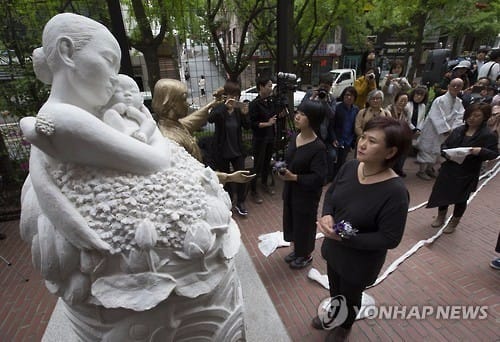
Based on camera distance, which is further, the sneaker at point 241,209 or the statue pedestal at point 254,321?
the sneaker at point 241,209

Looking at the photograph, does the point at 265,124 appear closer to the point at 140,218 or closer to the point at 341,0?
the point at 140,218

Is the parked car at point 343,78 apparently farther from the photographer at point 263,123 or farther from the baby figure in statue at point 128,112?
the baby figure in statue at point 128,112

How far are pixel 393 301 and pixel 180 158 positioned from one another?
2315 millimetres

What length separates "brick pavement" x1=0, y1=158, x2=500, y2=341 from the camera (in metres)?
2.35

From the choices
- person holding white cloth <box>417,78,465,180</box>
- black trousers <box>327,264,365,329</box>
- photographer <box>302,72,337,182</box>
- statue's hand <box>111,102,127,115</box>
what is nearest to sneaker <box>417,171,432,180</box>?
person holding white cloth <box>417,78,465,180</box>

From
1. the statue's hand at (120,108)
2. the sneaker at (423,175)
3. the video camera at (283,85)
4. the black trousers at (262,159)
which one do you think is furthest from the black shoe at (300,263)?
the sneaker at (423,175)

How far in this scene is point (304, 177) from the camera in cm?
260

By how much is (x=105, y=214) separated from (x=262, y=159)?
3.66 m

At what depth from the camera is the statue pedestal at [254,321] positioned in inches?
85.4

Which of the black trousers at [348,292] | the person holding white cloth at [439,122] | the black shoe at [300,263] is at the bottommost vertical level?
the black shoe at [300,263]

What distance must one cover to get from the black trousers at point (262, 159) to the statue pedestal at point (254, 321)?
7.76 ft

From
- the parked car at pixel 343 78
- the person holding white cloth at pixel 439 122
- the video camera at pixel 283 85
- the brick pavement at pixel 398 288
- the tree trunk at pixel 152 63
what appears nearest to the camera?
the brick pavement at pixel 398 288

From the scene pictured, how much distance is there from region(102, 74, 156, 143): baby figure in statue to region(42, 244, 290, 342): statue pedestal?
62.8 inches

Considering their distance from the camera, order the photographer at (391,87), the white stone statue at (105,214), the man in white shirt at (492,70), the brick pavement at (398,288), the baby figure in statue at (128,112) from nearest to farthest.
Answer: the white stone statue at (105,214), the baby figure in statue at (128,112), the brick pavement at (398,288), the photographer at (391,87), the man in white shirt at (492,70)
